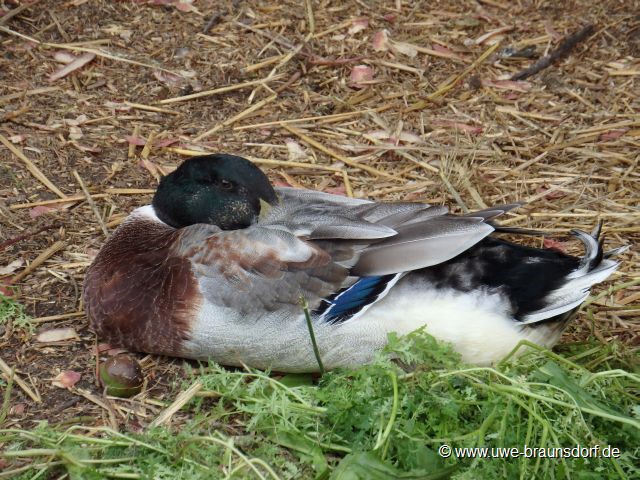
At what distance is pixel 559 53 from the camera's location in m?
5.66

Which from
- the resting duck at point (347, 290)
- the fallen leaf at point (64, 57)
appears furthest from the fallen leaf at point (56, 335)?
the fallen leaf at point (64, 57)

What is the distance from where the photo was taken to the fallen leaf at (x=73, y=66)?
542 centimetres

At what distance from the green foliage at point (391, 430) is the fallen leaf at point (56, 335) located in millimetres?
600

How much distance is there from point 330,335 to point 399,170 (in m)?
1.62

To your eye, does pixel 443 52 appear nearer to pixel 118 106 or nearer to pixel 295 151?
pixel 295 151

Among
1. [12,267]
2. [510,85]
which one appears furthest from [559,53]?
[12,267]

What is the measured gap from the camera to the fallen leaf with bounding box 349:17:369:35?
587 centimetres

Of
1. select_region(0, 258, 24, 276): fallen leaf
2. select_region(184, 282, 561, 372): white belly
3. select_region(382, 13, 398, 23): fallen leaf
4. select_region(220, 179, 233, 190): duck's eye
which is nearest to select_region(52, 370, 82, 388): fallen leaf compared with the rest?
Answer: select_region(184, 282, 561, 372): white belly

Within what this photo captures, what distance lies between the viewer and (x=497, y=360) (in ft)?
11.6

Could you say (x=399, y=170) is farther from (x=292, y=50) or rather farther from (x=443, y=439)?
(x=443, y=439)

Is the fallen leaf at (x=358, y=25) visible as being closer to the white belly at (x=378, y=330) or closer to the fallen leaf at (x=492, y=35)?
the fallen leaf at (x=492, y=35)

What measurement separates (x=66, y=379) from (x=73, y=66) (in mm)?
2483

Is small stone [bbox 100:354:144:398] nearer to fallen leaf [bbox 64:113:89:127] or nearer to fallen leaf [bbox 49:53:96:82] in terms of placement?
fallen leaf [bbox 64:113:89:127]

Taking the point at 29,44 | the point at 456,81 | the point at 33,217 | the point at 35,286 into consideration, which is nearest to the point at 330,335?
the point at 35,286
